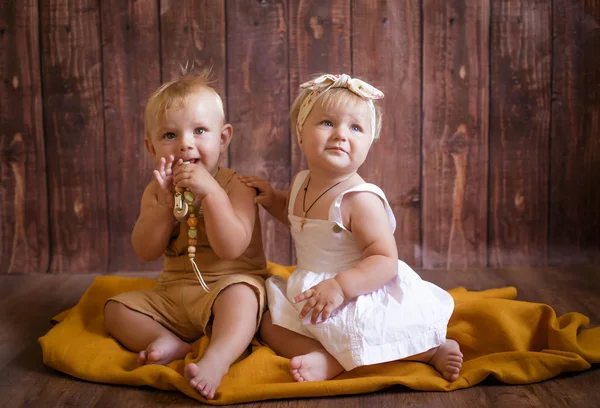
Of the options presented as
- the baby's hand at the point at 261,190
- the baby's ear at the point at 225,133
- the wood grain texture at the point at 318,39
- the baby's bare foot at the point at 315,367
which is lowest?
the baby's bare foot at the point at 315,367

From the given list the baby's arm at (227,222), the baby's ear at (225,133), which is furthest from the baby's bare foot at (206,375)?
the baby's ear at (225,133)

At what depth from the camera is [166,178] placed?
131 centimetres

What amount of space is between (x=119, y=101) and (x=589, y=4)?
4.62ft

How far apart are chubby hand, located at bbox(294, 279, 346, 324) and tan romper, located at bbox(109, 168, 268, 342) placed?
160mm

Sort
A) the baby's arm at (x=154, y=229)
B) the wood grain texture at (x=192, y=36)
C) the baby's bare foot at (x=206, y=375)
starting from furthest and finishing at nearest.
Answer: the wood grain texture at (x=192, y=36)
the baby's arm at (x=154, y=229)
the baby's bare foot at (x=206, y=375)

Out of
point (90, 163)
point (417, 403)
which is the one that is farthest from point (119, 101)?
point (417, 403)

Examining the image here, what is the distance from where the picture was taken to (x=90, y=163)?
1.97 meters

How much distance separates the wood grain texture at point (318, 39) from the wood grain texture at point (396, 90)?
0.10 feet

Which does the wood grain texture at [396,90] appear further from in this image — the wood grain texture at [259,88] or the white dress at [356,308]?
the white dress at [356,308]

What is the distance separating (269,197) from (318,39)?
2.17 ft

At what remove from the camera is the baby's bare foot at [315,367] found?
1204 millimetres

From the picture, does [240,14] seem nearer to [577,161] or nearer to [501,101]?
[501,101]

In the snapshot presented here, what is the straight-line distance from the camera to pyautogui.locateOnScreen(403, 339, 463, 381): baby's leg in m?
1.21

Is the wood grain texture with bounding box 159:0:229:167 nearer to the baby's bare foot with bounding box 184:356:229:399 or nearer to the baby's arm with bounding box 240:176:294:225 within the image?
the baby's arm with bounding box 240:176:294:225
